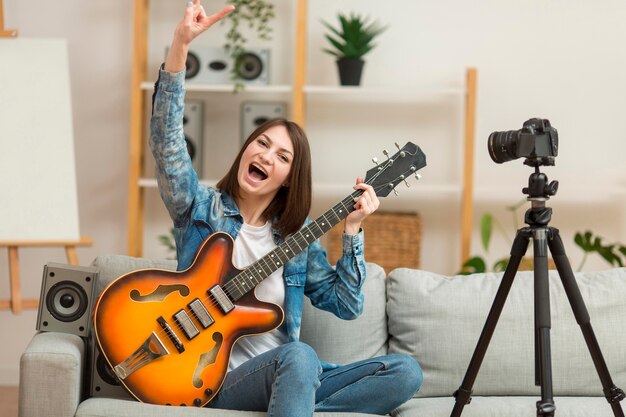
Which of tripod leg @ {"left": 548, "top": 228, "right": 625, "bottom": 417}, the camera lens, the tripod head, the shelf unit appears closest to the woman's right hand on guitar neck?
the camera lens

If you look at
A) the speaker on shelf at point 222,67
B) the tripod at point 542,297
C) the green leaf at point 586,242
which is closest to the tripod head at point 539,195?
the tripod at point 542,297

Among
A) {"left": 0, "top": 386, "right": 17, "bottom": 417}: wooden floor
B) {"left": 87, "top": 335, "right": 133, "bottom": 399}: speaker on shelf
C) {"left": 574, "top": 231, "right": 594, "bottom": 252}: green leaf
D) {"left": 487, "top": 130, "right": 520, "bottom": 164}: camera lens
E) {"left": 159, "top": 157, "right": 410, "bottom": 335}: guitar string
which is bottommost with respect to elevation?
{"left": 0, "top": 386, "right": 17, "bottom": 417}: wooden floor

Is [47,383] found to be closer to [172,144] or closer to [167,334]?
[167,334]

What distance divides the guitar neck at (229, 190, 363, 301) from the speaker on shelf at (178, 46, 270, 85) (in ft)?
6.46

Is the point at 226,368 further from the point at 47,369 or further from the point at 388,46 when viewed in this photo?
the point at 388,46

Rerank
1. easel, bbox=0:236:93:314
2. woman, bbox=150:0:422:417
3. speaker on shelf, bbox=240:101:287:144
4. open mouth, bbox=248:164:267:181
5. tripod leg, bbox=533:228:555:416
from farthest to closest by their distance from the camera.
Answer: speaker on shelf, bbox=240:101:287:144 → easel, bbox=0:236:93:314 → open mouth, bbox=248:164:267:181 → woman, bbox=150:0:422:417 → tripod leg, bbox=533:228:555:416

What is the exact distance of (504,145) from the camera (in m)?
2.12

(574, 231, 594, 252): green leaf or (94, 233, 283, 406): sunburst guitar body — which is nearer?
(94, 233, 283, 406): sunburst guitar body

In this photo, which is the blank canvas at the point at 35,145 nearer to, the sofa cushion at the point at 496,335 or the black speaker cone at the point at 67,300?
the black speaker cone at the point at 67,300

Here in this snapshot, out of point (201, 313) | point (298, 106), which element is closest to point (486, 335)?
point (201, 313)

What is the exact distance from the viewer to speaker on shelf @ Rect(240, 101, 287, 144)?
4.12 metres

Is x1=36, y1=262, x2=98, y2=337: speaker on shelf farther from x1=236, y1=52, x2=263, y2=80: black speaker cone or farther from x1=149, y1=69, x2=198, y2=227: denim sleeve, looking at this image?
x1=236, y1=52, x2=263, y2=80: black speaker cone

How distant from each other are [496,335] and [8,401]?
91.2 inches

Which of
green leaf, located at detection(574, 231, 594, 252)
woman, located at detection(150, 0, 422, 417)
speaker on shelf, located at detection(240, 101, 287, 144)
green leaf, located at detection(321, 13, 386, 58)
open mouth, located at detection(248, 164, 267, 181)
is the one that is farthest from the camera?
speaker on shelf, located at detection(240, 101, 287, 144)
